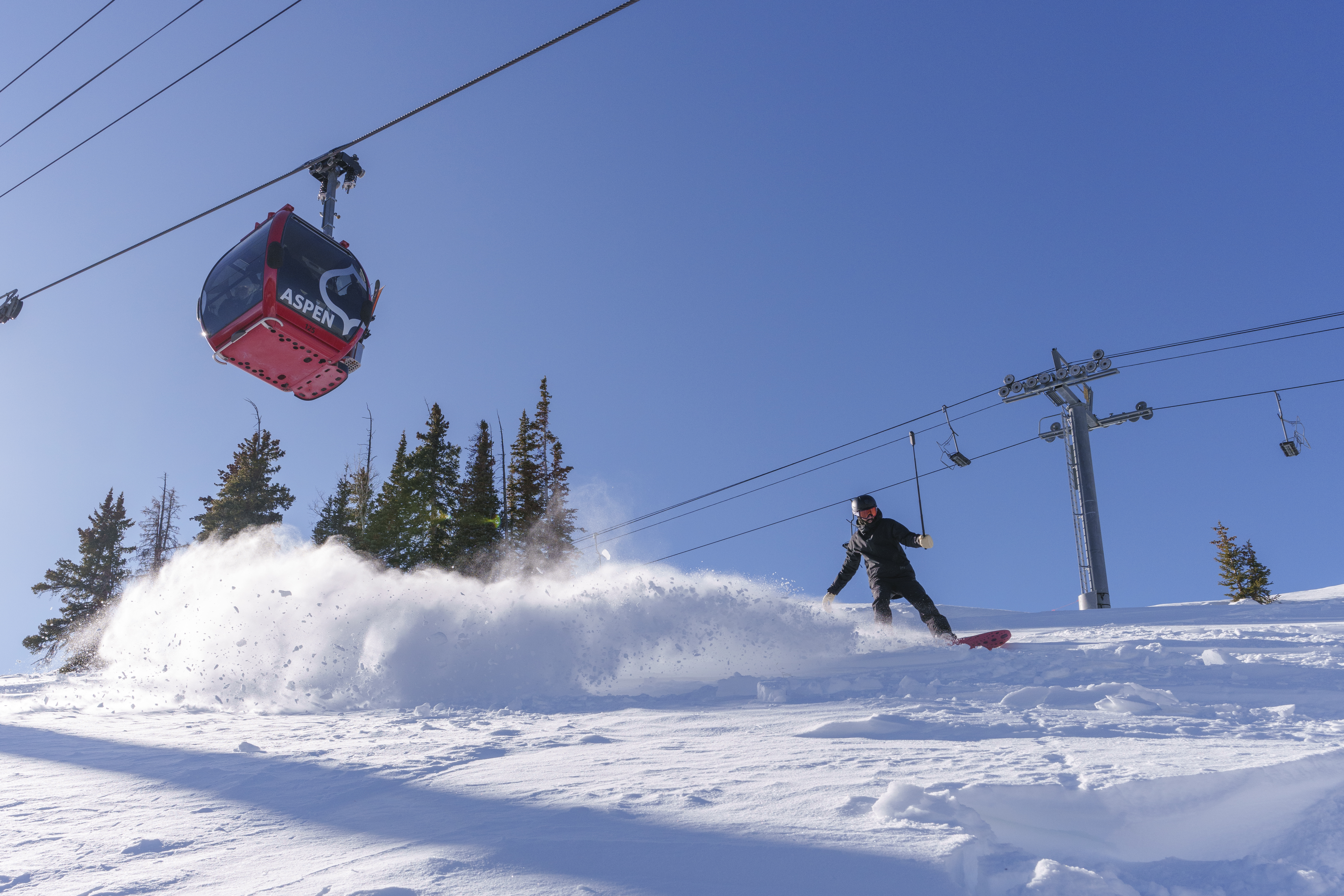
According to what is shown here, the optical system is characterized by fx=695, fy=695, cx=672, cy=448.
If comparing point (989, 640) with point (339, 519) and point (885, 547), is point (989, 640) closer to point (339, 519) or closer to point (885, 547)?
point (885, 547)

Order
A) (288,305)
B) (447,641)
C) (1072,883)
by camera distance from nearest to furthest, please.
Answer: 1. (1072,883)
2. (288,305)
3. (447,641)

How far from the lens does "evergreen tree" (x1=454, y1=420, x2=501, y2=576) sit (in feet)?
106

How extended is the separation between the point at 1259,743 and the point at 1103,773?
112cm

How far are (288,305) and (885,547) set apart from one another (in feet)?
25.4

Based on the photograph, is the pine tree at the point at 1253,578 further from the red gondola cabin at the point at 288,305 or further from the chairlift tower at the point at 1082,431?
the red gondola cabin at the point at 288,305

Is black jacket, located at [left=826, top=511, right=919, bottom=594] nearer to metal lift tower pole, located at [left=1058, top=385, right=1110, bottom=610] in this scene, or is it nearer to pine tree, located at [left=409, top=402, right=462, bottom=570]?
metal lift tower pole, located at [left=1058, top=385, right=1110, bottom=610]

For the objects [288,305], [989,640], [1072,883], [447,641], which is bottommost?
[1072,883]

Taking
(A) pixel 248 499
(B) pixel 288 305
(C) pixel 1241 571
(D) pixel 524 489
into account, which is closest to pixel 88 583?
(A) pixel 248 499

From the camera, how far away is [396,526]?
33.2m

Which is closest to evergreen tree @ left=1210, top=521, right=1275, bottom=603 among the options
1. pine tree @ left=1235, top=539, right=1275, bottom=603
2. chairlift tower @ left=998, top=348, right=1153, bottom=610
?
pine tree @ left=1235, top=539, right=1275, bottom=603

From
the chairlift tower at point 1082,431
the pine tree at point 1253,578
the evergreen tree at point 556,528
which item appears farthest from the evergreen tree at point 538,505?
the pine tree at point 1253,578

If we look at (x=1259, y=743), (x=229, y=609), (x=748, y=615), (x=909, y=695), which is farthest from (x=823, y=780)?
(x=229, y=609)

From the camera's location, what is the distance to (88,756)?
487 centimetres

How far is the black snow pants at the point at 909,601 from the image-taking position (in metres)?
8.71
